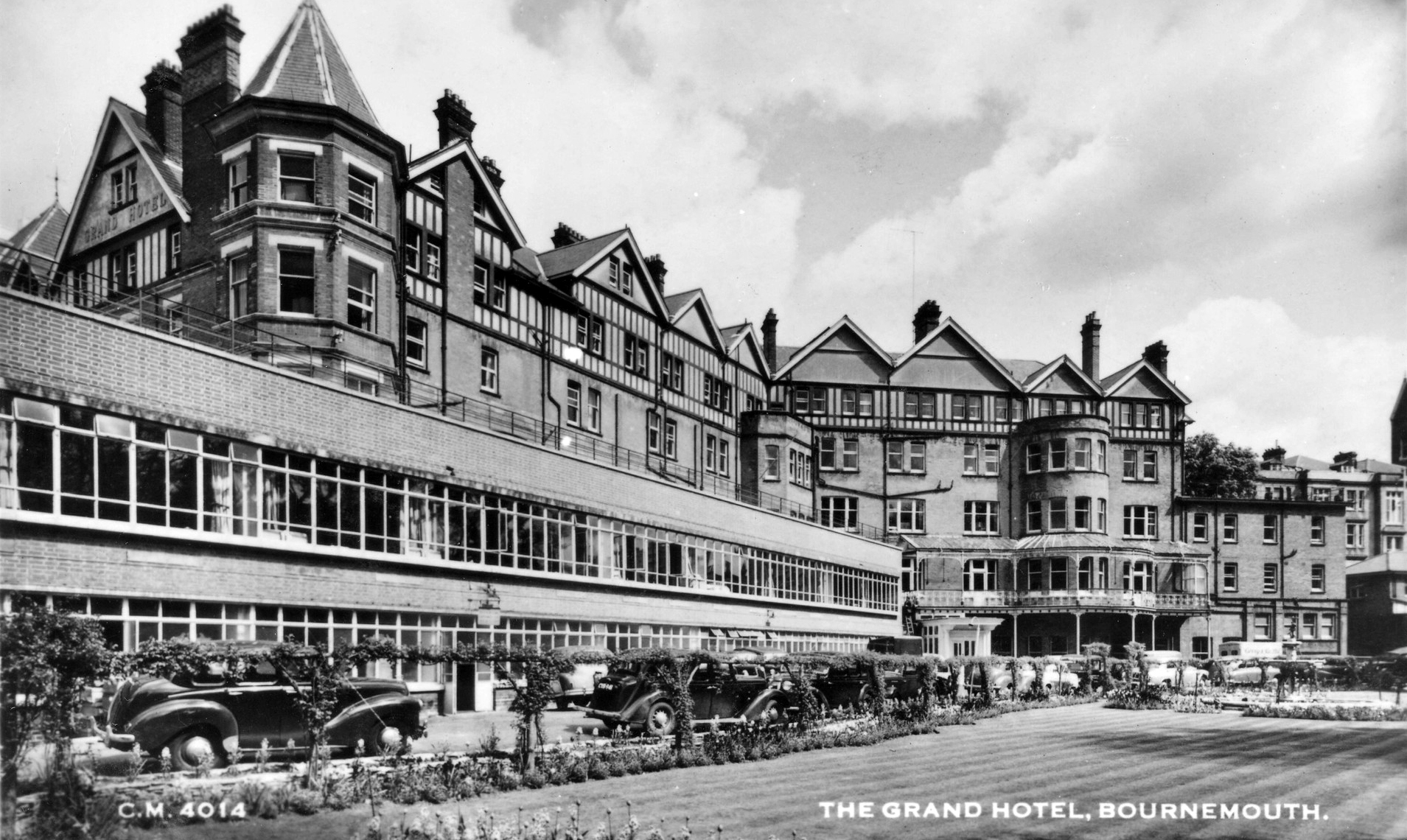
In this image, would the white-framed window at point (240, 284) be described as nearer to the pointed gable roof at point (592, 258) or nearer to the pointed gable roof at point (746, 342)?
the pointed gable roof at point (592, 258)

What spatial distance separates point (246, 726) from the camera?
15.3m

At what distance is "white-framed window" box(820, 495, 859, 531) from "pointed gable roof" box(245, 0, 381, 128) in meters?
34.3

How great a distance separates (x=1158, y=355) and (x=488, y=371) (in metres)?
43.6

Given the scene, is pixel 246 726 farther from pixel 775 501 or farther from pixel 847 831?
pixel 775 501

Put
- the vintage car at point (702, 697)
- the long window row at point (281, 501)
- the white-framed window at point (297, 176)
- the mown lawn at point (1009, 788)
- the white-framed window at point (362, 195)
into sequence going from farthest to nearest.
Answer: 1. the white-framed window at point (362, 195)
2. the white-framed window at point (297, 176)
3. the vintage car at point (702, 697)
4. the long window row at point (281, 501)
5. the mown lawn at point (1009, 788)

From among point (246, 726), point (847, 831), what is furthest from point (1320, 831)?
point (246, 726)

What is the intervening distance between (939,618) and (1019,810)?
42133 mm

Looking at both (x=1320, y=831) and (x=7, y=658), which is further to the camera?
(x=1320, y=831)

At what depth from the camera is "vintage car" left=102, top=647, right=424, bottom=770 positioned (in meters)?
14.4

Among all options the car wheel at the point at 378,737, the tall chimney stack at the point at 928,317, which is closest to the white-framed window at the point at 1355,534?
the tall chimney stack at the point at 928,317

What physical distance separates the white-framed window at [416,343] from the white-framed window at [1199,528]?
152 ft

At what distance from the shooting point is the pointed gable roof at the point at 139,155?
30.0 metres

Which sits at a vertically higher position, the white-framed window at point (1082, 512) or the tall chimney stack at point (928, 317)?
the tall chimney stack at point (928, 317)

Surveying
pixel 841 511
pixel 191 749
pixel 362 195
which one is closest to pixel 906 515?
pixel 841 511
